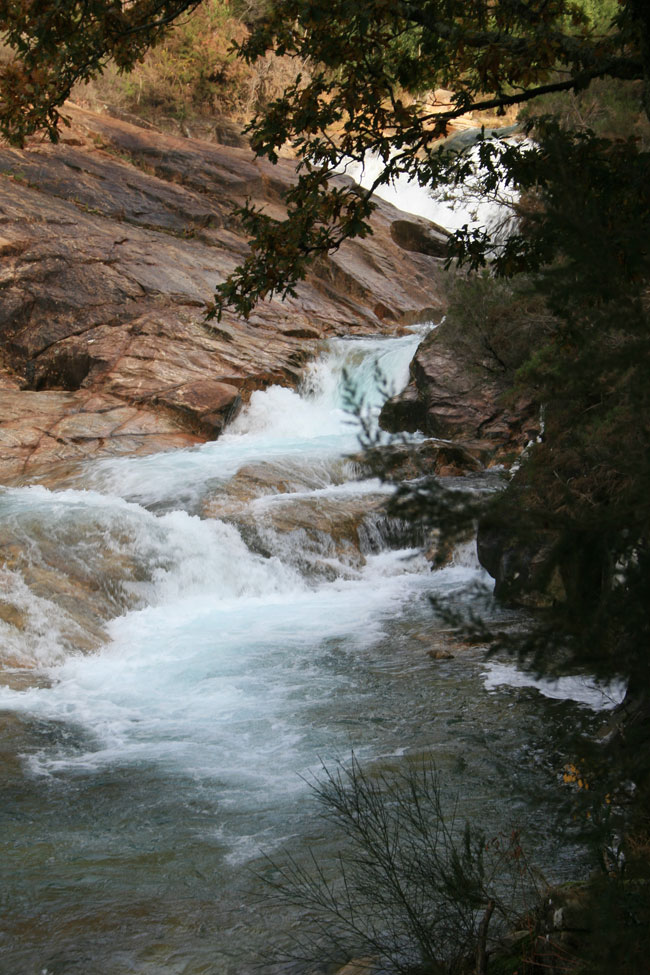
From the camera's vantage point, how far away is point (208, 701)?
715 centimetres

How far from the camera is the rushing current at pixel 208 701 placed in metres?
4.17

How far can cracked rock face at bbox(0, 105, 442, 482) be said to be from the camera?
598 inches

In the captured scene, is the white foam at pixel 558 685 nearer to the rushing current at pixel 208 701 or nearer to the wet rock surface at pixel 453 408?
the rushing current at pixel 208 701

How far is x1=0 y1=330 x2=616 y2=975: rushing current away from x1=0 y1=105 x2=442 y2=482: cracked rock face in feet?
5.64

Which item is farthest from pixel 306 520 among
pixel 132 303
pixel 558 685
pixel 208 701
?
pixel 132 303

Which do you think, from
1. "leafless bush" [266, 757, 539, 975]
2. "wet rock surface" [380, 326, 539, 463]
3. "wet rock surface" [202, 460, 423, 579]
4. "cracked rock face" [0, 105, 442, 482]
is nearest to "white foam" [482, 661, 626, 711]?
"leafless bush" [266, 757, 539, 975]

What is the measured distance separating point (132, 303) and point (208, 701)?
1205 centimetres

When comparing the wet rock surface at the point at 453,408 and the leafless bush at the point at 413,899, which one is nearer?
the leafless bush at the point at 413,899

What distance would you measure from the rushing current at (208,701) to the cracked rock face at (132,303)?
5.64 feet

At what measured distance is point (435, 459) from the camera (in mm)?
13867

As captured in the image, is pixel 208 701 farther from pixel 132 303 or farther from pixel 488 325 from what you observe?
pixel 132 303

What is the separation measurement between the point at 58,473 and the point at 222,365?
4.80 meters

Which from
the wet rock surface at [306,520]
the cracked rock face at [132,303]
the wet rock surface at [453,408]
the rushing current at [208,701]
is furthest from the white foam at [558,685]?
the cracked rock face at [132,303]

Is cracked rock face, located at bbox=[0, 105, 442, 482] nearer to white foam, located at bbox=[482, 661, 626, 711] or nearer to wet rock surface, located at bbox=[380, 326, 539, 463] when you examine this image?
wet rock surface, located at bbox=[380, 326, 539, 463]
